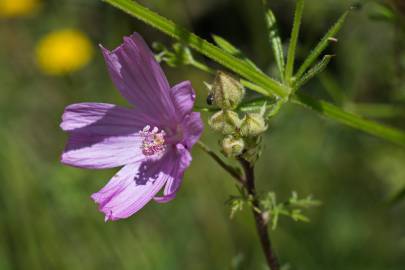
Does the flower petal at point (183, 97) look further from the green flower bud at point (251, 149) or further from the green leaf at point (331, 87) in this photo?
the green leaf at point (331, 87)

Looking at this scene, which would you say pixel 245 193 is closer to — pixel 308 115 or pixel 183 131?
pixel 183 131

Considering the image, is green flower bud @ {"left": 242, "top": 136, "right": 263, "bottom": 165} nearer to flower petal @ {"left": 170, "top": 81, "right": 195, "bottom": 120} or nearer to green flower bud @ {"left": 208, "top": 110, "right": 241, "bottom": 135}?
green flower bud @ {"left": 208, "top": 110, "right": 241, "bottom": 135}

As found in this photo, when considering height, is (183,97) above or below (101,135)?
above

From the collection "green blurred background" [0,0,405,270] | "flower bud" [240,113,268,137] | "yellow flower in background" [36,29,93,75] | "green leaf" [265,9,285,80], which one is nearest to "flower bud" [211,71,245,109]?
"flower bud" [240,113,268,137]

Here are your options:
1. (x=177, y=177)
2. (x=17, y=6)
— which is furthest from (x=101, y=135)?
(x=17, y=6)

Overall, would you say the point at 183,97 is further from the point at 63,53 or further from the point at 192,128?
the point at 63,53

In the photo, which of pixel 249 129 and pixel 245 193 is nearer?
pixel 249 129

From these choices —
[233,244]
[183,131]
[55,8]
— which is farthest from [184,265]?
[55,8]

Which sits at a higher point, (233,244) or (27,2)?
(27,2)
